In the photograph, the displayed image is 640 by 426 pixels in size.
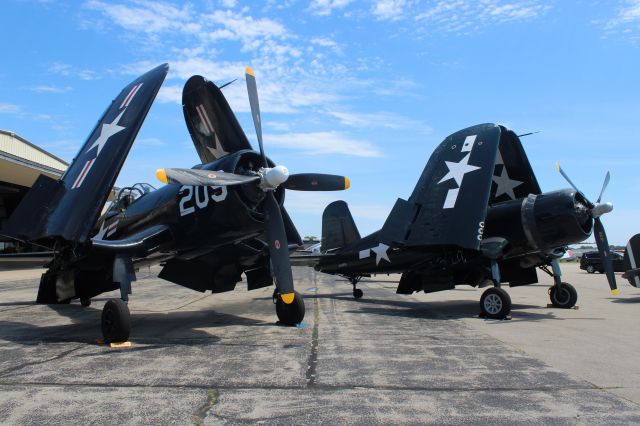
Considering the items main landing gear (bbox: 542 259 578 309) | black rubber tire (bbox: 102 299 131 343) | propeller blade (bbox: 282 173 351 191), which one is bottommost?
black rubber tire (bbox: 102 299 131 343)

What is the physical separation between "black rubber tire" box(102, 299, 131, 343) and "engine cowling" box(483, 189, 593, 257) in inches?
343

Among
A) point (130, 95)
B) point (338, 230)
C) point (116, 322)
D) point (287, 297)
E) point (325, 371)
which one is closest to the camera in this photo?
point (325, 371)

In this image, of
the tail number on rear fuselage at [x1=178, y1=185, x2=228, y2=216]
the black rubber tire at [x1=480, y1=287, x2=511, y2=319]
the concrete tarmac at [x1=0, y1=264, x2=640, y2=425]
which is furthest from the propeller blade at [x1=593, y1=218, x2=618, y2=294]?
the tail number on rear fuselage at [x1=178, y1=185, x2=228, y2=216]

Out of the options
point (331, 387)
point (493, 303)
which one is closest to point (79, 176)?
point (331, 387)

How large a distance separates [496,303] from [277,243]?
18.1 ft

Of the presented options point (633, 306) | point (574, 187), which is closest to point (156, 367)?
point (574, 187)

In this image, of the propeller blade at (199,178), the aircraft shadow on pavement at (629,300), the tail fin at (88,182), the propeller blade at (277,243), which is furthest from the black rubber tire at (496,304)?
the tail fin at (88,182)

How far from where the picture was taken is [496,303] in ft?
A: 35.5

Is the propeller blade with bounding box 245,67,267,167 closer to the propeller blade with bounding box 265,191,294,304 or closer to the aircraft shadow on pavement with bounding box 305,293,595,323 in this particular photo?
the propeller blade with bounding box 265,191,294,304

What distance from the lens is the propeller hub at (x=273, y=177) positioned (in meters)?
8.17

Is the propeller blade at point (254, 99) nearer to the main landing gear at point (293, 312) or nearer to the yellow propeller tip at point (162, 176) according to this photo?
the yellow propeller tip at point (162, 176)

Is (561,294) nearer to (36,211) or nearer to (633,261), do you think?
(633,261)

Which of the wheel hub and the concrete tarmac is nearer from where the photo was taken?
the concrete tarmac

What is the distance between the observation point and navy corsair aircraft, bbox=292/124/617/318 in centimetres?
1104
